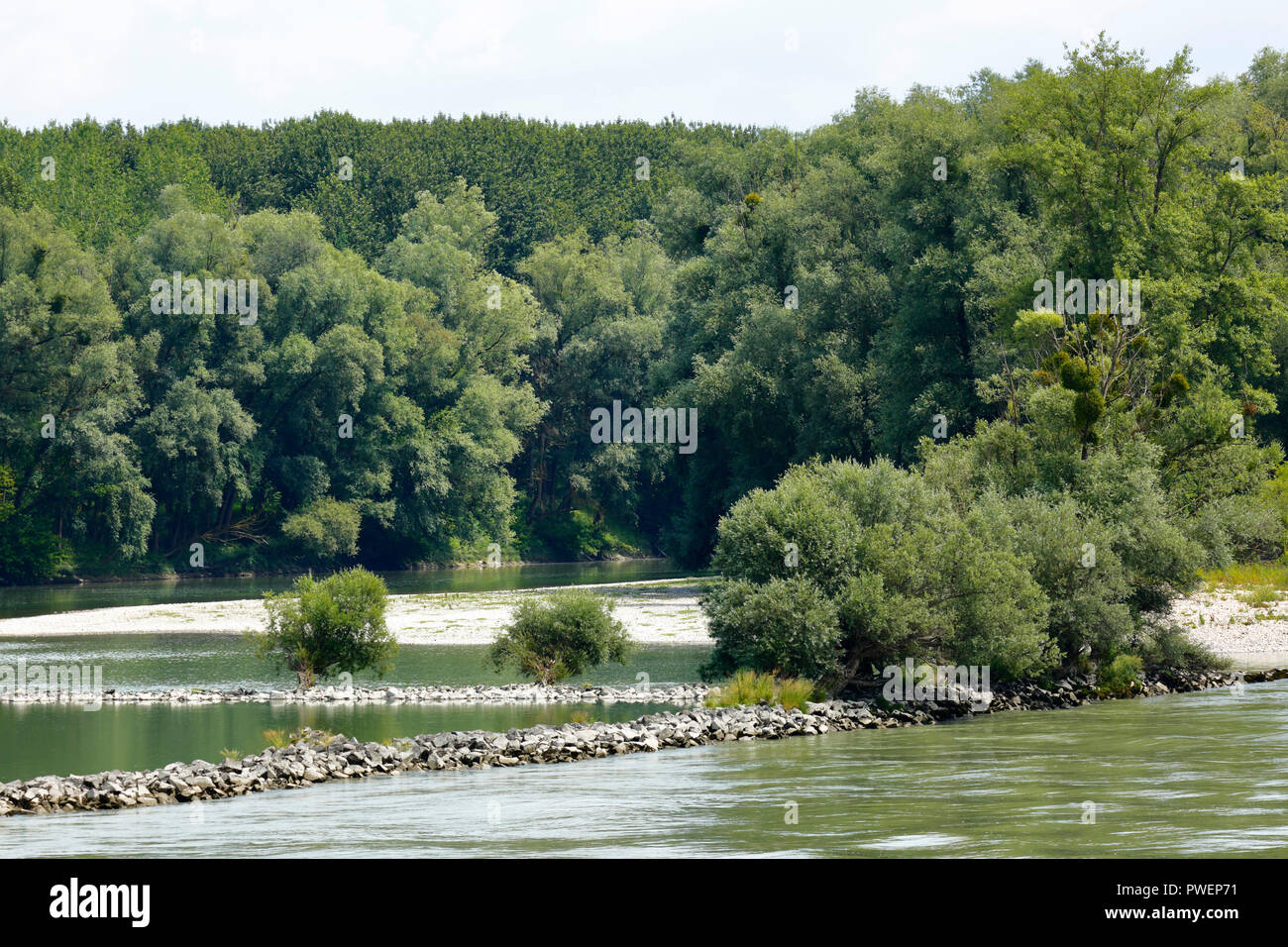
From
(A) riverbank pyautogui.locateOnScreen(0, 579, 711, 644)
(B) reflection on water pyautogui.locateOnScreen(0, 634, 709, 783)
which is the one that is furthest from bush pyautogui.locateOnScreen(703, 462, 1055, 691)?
(A) riverbank pyautogui.locateOnScreen(0, 579, 711, 644)

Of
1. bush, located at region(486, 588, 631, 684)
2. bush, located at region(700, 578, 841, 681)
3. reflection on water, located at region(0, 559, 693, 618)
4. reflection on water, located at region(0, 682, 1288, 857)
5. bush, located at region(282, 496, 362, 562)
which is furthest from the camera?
bush, located at region(282, 496, 362, 562)

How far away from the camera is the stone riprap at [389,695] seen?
114 feet

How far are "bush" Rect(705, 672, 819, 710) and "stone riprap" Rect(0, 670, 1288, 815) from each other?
1.58 ft

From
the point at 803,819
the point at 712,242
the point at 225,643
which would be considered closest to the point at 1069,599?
the point at 803,819

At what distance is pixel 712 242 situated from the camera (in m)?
75.2

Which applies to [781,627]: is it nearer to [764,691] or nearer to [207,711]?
[764,691]

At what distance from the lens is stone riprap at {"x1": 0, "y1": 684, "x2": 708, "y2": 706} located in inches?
1372

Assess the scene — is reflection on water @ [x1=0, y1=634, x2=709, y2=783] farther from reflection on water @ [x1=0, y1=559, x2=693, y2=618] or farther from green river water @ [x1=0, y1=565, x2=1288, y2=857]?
reflection on water @ [x1=0, y1=559, x2=693, y2=618]

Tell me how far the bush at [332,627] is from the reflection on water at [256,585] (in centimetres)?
2973

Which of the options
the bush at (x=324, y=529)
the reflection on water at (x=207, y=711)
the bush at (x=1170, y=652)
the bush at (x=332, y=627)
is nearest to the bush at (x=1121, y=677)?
the bush at (x=1170, y=652)

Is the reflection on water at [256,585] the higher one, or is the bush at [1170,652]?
the bush at [1170,652]

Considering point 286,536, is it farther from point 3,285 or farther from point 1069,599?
point 1069,599

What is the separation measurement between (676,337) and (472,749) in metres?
55.7

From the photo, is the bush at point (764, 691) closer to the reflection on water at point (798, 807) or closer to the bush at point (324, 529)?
the reflection on water at point (798, 807)
